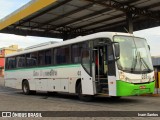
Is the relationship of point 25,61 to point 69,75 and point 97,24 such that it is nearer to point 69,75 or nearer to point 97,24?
point 69,75

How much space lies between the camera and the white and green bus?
1313 cm

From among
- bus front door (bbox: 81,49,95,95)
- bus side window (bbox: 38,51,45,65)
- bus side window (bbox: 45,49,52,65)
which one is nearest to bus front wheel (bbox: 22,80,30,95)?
bus side window (bbox: 38,51,45,65)

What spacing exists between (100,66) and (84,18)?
43.2ft

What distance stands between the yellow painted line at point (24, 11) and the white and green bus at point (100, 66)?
4754 mm

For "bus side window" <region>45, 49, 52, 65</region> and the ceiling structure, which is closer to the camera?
"bus side window" <region>45, 49, 52, 65</region>

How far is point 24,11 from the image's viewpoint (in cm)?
2480

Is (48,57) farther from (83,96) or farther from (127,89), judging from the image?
(127,89)

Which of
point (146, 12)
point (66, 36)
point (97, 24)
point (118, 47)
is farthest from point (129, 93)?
point (66, 36)

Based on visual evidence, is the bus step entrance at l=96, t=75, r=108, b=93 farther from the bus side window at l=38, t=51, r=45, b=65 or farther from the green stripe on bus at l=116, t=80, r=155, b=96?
the bus side window at l=38, t=51, r=45, b=65

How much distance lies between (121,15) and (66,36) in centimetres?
907

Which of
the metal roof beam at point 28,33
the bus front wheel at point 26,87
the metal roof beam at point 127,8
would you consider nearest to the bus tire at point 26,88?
the bus front wheel at point 26,87

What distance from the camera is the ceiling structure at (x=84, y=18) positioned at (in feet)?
74.0

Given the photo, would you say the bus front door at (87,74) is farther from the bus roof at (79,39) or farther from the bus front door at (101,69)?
the bus roof at (79,39)

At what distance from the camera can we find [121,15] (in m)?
25.5
